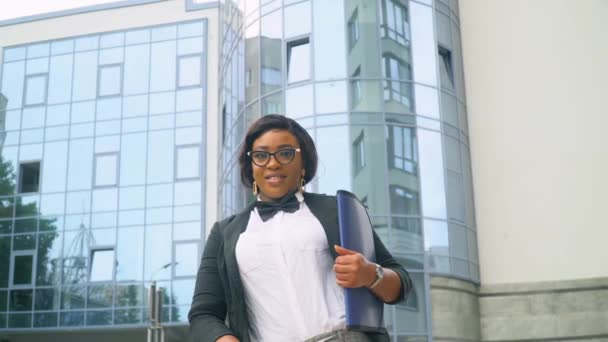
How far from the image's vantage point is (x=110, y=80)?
3095 centimetres

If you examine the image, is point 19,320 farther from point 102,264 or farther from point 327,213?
point 327,213

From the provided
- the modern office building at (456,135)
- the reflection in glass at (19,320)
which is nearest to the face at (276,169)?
the modern office building at (456,135)

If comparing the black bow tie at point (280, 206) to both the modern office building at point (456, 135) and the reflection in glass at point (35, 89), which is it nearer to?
the modern office building at point (456, 135)

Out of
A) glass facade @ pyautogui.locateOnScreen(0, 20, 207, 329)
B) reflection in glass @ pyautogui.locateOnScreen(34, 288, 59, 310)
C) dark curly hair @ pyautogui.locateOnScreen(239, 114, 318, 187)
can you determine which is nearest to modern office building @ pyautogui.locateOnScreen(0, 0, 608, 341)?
glass facade @ pyautogui.locateOnScreen(0, 20, 207, 329)

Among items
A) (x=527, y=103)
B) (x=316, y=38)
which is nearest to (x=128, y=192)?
(x=316, y=38)

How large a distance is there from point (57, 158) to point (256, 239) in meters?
29.5

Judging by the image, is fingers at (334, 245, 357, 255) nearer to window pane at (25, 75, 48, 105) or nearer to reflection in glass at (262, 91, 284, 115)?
reflection in glass at (262, 91, 284, 115)

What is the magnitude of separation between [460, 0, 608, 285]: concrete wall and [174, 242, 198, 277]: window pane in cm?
1103

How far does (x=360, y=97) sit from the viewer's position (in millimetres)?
19562

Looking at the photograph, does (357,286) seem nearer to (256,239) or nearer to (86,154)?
(256,239)

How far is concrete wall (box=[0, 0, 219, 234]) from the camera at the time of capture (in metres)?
29.5

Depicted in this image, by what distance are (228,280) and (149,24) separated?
96.8ft

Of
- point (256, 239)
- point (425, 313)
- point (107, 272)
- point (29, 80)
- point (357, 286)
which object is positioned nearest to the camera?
point (357, 286)

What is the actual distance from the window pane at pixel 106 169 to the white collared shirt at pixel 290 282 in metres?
28.1
